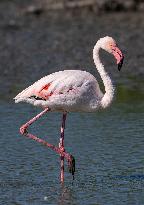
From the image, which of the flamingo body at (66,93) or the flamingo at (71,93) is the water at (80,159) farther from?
the flamingo body at (66,93)

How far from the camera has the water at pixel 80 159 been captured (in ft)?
24.9

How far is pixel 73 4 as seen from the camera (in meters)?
23.3

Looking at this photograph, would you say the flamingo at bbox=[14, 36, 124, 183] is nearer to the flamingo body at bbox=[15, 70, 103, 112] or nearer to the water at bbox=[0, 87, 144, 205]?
the flamingo body at bbox=[15, 70, 103, 112]

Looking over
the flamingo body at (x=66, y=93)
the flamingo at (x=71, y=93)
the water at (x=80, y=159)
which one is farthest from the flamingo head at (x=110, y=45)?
the water at (x=80, y=159)

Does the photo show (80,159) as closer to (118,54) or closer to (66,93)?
(66,93)

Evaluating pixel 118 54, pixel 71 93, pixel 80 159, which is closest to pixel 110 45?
pixel 118 54

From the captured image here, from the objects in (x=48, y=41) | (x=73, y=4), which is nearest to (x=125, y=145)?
(x=48, y=41)

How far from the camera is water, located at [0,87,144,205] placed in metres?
7.59

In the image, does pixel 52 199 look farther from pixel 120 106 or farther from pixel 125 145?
pixel 120 106

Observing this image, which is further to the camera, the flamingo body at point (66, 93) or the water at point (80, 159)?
the flamingo body at point (66, 93)

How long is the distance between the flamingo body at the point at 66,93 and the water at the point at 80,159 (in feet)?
2.24

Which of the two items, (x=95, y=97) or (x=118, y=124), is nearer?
(x=95, y=97)

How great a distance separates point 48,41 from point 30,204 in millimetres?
11437

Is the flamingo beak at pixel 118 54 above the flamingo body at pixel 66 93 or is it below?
above
